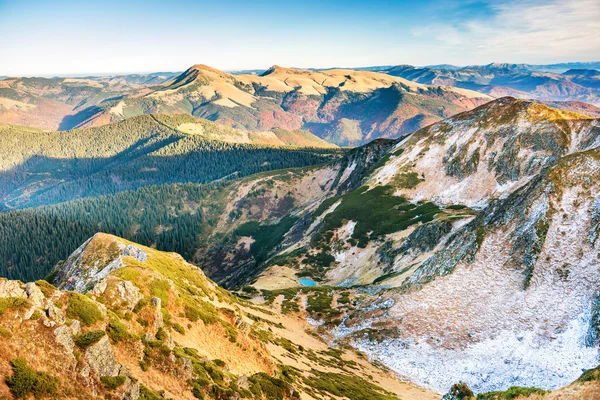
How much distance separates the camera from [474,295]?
219 ft

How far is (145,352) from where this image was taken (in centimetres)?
2927

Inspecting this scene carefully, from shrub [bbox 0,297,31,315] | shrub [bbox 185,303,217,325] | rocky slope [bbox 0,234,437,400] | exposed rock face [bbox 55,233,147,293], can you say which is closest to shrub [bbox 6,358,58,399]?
rocky slope [bbox 0,234,437,400]

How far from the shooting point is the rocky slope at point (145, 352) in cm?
2220

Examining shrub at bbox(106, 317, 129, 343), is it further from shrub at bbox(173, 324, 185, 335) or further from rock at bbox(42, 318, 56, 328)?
shrub at bbox(173, 324, 185, 335)

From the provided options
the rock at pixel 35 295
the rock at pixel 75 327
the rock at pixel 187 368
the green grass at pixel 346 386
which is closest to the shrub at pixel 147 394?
the rock at pixel 187 368

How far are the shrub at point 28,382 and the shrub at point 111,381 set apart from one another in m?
3.04

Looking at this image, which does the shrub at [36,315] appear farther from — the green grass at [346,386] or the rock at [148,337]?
the green grass at [346,386]

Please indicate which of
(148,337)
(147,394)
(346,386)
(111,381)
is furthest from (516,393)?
(148,337)

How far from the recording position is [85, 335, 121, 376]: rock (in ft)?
78.3

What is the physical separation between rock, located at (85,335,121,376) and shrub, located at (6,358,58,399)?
8.94 ft

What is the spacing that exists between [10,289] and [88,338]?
6.61 meters

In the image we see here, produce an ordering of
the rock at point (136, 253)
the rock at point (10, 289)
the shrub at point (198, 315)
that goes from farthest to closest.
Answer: the rock at point (136, 253), the shrub at point (198, 315), the rock at point (10, 289)

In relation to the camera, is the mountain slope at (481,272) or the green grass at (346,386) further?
the mountain slope at (481,272)

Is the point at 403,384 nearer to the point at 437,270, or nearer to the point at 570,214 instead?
the point at 437,270
